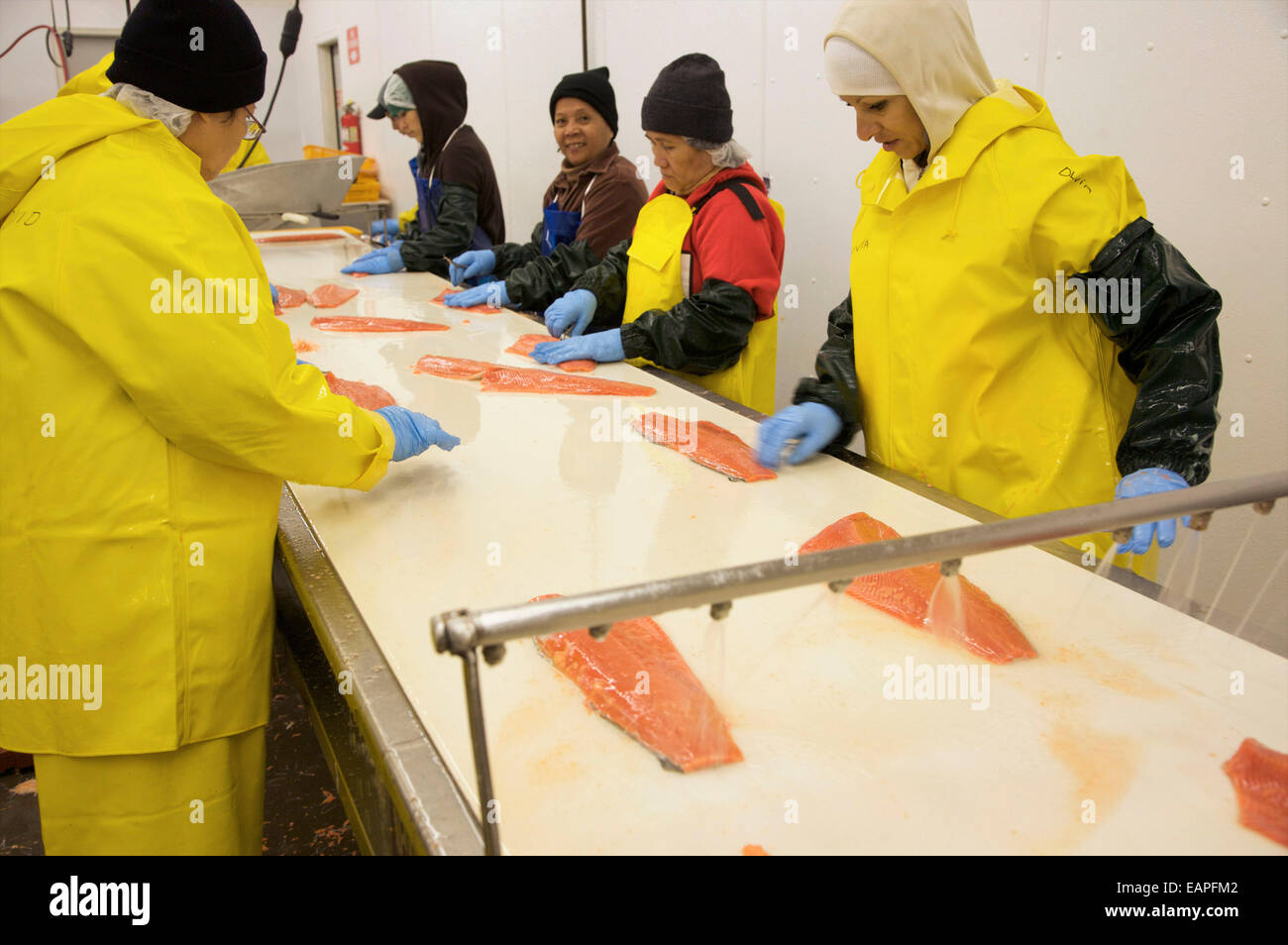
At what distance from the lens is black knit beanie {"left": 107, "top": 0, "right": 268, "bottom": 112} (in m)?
1.48

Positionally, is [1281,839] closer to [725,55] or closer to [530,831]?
[530,831]

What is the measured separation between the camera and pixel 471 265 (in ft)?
14.6

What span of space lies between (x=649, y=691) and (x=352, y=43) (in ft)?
31.1

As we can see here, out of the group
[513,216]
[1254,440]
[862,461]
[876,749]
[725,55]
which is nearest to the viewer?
[876,749]

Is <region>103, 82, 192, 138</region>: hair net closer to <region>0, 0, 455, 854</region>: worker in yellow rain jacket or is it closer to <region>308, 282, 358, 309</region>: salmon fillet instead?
<region>0, 0, 455, 854</region>: worker in yellow rain jacket

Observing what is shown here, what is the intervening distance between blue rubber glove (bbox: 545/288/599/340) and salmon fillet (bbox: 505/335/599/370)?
61 millimetres

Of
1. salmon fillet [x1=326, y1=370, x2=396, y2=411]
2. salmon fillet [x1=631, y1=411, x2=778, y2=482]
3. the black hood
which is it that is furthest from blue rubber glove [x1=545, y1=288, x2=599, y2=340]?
the black hood

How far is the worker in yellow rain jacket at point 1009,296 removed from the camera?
5.34 feet

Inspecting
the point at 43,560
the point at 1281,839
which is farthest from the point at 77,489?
the point at 1281,839

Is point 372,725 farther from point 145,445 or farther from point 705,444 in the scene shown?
point 705,444

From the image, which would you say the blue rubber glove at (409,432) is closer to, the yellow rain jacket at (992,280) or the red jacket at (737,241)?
the yellow rain jacket at (992,280)

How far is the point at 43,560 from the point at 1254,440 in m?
2.83

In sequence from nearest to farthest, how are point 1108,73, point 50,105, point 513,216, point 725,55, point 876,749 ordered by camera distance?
1. point 876,749
2. point 50,105
3. point 1108,73
4. point 725,55
5. point 513,216

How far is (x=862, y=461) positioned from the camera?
2068mm
